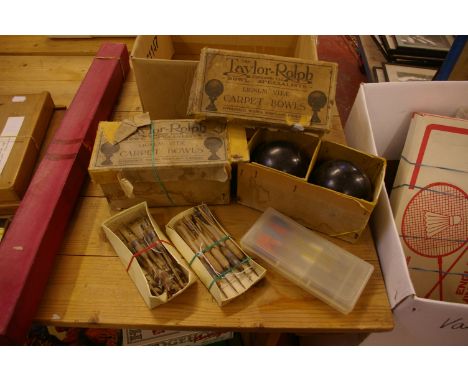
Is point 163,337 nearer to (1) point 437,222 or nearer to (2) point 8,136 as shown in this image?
(2) point 8,136

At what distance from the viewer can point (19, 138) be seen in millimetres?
1045

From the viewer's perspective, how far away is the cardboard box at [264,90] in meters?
0.88

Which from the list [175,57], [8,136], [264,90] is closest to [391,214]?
[264,90]

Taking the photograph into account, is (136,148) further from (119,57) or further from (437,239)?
(437,239)

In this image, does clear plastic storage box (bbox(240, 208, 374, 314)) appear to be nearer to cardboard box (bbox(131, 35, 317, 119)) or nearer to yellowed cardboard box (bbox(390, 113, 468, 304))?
yellowed cardboard box (bbox(390, 113, 468, 304))

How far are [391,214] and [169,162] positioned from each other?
0.55 metres

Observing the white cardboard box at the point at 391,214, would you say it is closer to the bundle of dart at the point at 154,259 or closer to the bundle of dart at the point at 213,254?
the bundle of dart at the point at 213,254

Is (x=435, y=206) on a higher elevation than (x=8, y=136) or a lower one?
lower

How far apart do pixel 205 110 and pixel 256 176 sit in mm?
213

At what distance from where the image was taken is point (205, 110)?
88cm

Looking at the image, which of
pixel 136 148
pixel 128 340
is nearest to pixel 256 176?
pixel 136 148

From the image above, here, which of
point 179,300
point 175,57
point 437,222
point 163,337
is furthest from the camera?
point 175,57

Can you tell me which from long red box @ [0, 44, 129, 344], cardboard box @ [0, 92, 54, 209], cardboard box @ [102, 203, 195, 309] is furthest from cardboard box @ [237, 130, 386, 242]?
cardboard box @ [0, 92, 54, 209]

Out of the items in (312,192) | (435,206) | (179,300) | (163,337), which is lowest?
(163,337)
